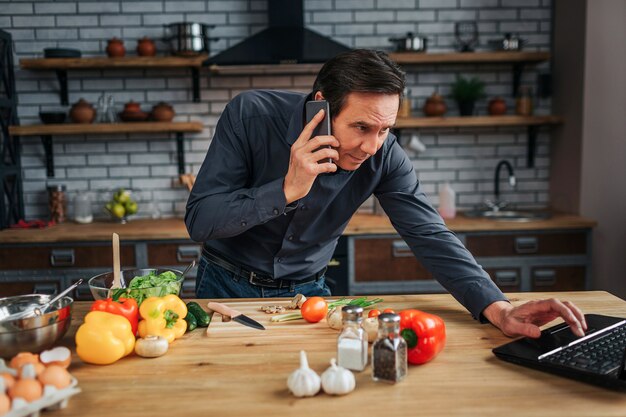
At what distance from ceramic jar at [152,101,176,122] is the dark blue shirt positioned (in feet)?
6.55

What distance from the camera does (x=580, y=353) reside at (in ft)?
4.52

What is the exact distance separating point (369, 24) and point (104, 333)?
3356 millimetres

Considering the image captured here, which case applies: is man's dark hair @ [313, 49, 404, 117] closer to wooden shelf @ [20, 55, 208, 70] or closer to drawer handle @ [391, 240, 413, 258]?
drawer handle @ [391, 240, 413, 258]

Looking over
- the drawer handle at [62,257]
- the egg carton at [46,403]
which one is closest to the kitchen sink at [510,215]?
the drawer handle at [62,257]

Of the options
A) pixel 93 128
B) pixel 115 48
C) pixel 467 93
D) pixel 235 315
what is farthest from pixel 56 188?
pixel 467 93

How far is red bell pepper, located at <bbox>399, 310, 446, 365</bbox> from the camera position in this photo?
1.36 m

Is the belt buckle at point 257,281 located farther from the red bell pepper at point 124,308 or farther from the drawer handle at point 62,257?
the drawer handle at point 62,257

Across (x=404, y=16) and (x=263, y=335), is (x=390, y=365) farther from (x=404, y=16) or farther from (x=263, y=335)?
(x=404, y=16)

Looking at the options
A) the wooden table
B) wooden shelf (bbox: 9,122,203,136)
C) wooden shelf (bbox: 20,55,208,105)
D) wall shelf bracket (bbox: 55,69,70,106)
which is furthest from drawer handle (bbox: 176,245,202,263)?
the wooden table

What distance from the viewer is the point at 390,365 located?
127cm

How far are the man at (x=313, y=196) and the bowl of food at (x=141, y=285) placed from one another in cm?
17

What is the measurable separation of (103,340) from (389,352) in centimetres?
67

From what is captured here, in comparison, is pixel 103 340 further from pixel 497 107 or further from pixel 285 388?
pixel 497 107

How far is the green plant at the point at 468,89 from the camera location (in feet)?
13.3
